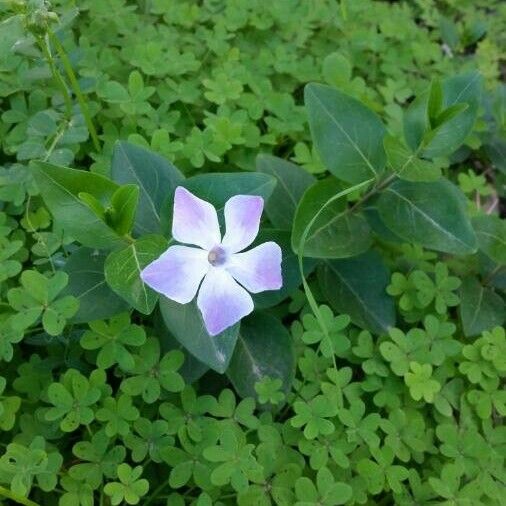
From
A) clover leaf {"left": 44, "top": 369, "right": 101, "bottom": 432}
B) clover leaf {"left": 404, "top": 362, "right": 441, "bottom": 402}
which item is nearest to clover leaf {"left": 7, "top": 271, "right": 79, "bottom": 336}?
clover leaf {"left": 44, "top": 369, "right": 101, "bottom": 432}

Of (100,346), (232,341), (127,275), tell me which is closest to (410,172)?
(232,341)

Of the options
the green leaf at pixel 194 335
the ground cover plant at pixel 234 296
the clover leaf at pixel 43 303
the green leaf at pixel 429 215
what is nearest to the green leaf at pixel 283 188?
the ground cover plant at pixel 234 296

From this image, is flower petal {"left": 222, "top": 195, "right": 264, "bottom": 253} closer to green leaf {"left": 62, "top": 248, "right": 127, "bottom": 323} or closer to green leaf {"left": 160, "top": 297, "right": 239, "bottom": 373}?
green leaf {"left": 160, "top": 297, "right": 239, "bottom": 373}

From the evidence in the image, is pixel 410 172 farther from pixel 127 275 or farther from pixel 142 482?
pixel 142 482

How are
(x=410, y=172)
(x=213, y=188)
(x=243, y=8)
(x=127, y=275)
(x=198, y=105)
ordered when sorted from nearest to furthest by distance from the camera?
1. (x=127, y=275)
2. (x=213, y=188)
3. (x=410, y=172)
4. (x=198, y=105)
5. (x=243, y=8)

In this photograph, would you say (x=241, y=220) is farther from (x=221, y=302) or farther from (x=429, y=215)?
(x=429, y=215)

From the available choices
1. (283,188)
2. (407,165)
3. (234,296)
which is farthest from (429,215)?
(234,296)
